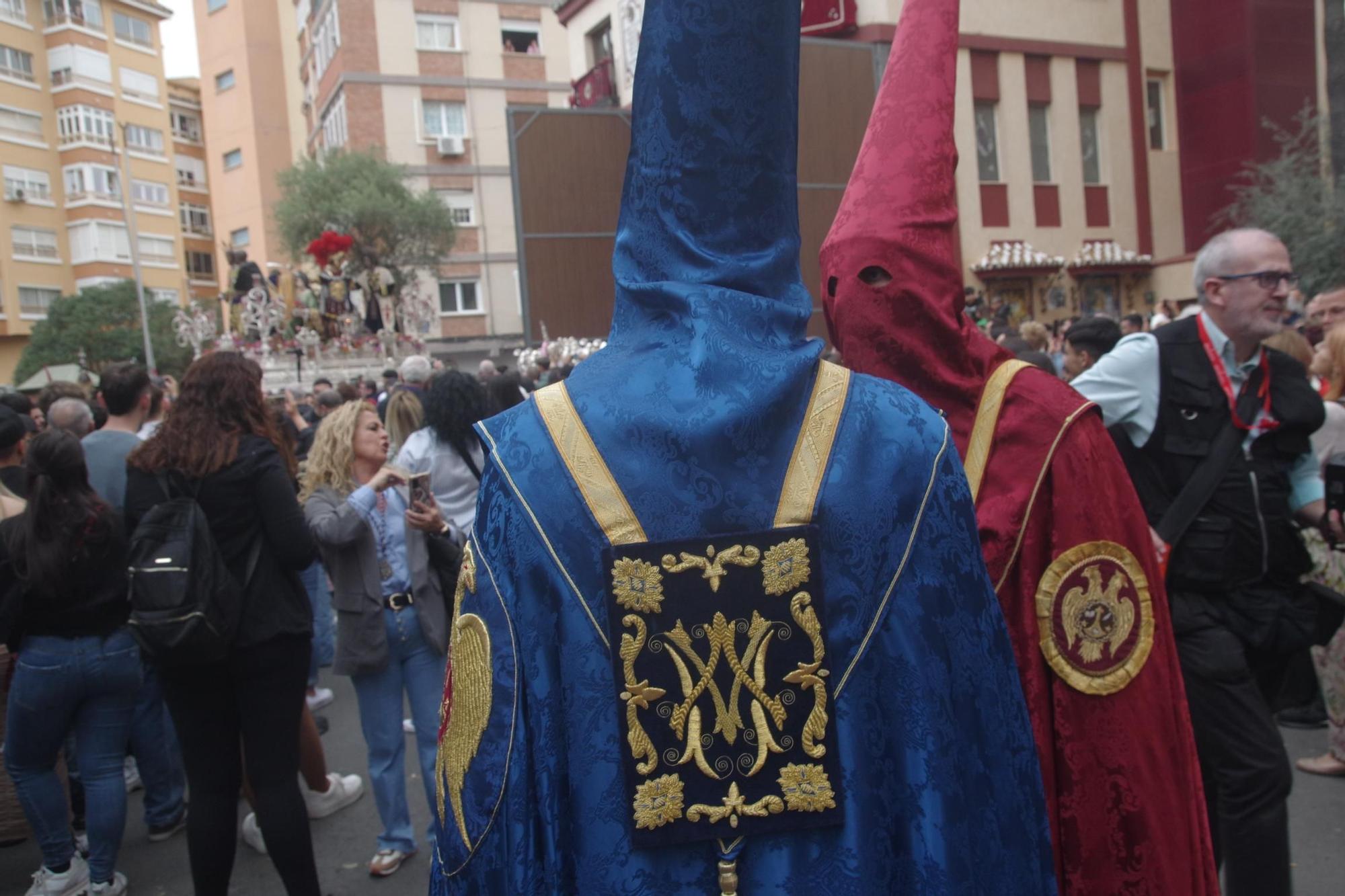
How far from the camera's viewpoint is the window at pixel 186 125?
57781mm

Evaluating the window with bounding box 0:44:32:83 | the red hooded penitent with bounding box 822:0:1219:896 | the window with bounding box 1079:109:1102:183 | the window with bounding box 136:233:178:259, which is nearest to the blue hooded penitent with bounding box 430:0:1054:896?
the red hooded penitent with bounding box 822:0:1219:896

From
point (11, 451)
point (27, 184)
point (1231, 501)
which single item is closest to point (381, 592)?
point (11, 451)

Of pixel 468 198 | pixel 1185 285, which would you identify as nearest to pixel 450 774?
pixel 1185 285

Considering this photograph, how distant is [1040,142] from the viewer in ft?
73.3

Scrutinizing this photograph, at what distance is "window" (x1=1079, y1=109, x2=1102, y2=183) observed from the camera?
22844 millimetres

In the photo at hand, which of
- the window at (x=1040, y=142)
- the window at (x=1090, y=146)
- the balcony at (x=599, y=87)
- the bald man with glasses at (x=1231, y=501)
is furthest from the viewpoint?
the balcony at (x=599, y=87)

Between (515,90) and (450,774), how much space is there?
40771mm

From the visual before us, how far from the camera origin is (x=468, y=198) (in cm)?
3884

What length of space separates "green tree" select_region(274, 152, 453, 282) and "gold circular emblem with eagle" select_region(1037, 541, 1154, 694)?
107 feet

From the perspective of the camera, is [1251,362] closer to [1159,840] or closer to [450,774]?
[1159,840]

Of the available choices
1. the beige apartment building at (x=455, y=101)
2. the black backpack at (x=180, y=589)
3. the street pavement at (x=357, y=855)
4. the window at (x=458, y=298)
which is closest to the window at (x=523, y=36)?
the beige apartment building at (x=455, y=101)

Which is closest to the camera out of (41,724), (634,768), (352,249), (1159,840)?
(634,768)

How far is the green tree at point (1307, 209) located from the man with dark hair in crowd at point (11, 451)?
15.6 m

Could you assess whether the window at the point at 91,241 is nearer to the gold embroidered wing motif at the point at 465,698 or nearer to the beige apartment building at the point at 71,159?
the beige apartment building at the point at 71,159
